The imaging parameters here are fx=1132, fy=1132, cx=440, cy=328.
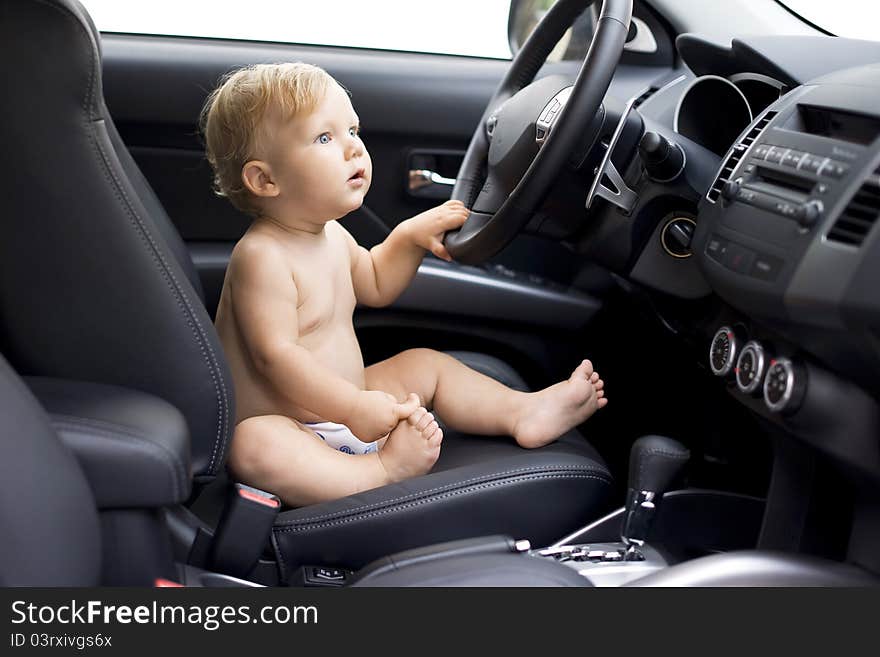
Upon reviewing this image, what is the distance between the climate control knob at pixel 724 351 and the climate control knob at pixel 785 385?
0.40 feet

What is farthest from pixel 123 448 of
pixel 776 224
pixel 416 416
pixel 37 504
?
pixel 776 224

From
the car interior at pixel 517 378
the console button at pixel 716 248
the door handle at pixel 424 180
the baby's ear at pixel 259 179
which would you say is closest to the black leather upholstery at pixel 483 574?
the car interior at pixel 517 378

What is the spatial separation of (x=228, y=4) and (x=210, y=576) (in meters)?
1.35

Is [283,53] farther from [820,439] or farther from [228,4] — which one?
[820,439]

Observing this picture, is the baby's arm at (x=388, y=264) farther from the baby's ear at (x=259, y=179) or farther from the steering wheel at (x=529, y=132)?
the baby's ear at (x=259, y=179)

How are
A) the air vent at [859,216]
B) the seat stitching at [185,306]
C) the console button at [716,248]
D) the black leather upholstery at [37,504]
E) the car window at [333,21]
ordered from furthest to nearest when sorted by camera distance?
the car window at [333,21], the console button at [716,248], the seat stitching at [185,306], the air vent at [859,216], the black leather upholstery at [37,504]

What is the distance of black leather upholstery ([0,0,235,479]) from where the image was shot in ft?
3.66

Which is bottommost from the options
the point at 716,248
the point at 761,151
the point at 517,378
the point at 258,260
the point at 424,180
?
the point at 517,378

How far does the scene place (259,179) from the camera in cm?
160

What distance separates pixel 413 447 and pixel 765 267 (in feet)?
1.72

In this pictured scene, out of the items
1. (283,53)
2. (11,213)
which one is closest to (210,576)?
(11,213)

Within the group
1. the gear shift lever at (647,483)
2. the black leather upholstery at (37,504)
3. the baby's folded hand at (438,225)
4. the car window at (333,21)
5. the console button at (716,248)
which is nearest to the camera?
the black leather upholstery at (37,504)

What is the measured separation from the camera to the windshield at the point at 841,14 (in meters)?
1.75

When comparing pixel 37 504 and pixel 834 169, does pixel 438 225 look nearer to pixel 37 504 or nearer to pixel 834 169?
pixel 834 169
